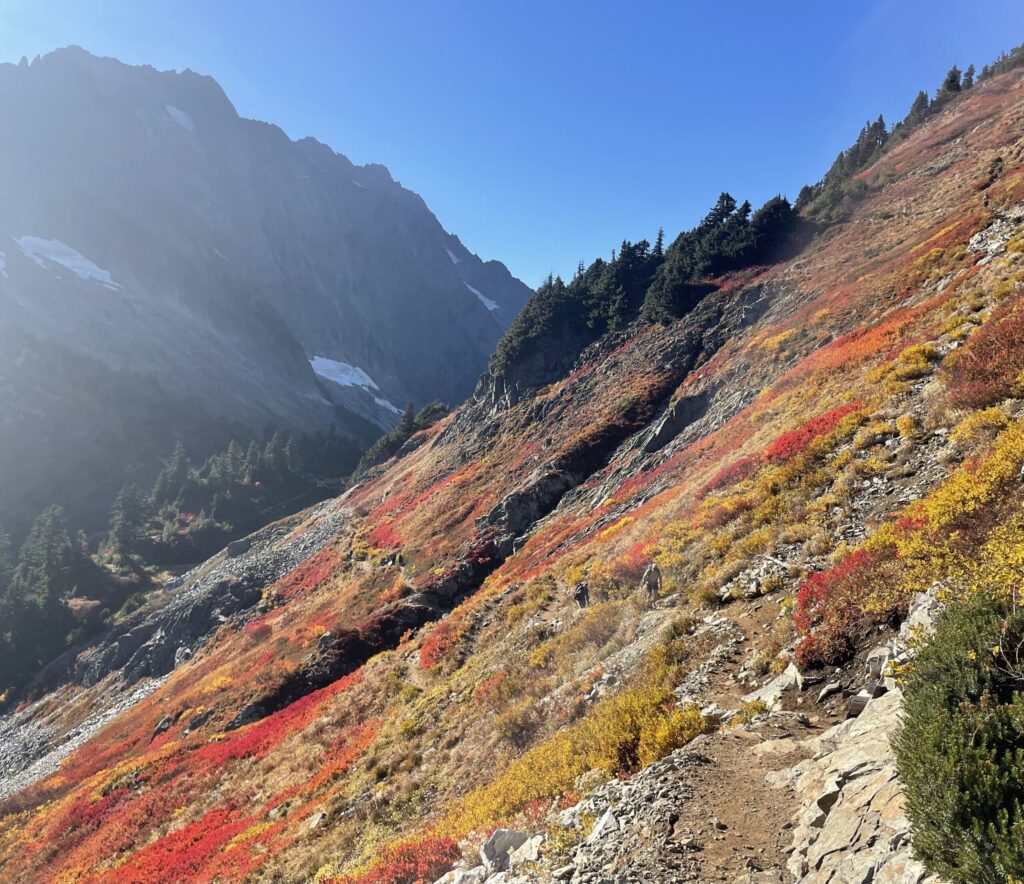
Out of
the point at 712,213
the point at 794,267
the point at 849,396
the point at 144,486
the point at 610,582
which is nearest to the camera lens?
the point at 610,582

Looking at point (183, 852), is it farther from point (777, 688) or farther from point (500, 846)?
point (777, 688)

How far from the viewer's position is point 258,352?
18862 cm

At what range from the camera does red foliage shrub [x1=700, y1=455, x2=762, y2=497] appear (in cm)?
1825

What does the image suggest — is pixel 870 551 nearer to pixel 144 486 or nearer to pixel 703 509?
pixel 703 509

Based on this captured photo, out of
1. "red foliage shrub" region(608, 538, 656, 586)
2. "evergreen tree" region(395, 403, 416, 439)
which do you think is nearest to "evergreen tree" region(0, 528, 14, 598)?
"evergreen tree" region(395, 403, 416, 439)

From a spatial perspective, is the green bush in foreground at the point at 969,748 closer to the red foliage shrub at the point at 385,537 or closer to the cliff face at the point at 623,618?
the cliff face at the point at 623,618

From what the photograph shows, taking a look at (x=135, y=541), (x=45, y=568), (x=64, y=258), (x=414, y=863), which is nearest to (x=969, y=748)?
(x=414, y=863)

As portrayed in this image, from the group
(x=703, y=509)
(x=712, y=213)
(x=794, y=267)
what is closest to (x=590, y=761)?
(x=703, y=509)

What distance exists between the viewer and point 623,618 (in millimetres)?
14898

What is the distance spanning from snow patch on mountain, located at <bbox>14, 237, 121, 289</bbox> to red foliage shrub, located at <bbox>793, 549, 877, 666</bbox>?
202433 millimetres

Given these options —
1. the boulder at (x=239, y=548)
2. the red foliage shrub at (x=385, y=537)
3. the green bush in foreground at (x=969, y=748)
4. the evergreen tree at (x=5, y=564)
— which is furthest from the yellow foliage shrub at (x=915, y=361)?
the evergreen tree at (x=5, y=564)

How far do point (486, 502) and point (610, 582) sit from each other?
27366 mm

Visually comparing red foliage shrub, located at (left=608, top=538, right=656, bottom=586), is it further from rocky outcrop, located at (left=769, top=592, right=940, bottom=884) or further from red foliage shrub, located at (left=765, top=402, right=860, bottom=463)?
rocky outcrop, located at (left=769, top=592, right=940, bottom=884)

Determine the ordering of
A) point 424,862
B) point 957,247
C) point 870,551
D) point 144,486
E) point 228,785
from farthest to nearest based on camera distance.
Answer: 1. point 144,486
2. point 957,247
3. point 228,785
4. point 870,551
5. point 424,862
